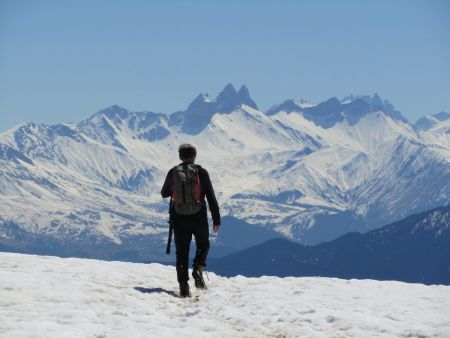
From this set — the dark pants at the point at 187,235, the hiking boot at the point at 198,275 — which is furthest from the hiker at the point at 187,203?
the hiking boot at the point at 198,275

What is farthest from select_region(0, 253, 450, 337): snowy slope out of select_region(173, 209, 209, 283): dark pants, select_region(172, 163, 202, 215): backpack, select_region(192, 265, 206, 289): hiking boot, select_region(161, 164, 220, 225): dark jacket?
select_region(172, 163, 202, 215): backpack

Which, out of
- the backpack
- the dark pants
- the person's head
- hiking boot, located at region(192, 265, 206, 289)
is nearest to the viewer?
the backpack

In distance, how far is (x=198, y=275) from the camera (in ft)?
77.6

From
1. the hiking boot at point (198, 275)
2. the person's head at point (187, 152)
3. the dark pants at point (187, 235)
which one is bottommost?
the hiking boot at point (198, 275)

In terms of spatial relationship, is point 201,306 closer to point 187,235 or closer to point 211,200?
point 187,235

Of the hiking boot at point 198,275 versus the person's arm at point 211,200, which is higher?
the person's arm at point 211,200

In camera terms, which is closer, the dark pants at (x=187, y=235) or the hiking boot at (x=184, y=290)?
the dark pants at (x=187, y=235)

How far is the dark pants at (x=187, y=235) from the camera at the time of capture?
22.0 m

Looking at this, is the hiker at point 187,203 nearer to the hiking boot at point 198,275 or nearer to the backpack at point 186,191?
the backpack at point 186,191

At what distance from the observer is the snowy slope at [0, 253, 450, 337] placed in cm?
1752

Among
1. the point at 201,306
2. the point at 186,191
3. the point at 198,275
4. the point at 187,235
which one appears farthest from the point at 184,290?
the point at 186,191

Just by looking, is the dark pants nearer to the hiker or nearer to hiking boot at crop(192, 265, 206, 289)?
the hiker

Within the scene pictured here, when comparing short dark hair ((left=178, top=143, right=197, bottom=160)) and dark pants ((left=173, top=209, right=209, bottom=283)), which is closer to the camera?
short dark hair ((left=178, top=143, right=197, bottom=160))

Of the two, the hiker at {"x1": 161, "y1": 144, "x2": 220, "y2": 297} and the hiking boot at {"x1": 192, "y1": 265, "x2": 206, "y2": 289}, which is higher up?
A: the hiker at {"x1": 161, "y1": 144, "x2": 220, "y2": 297}
